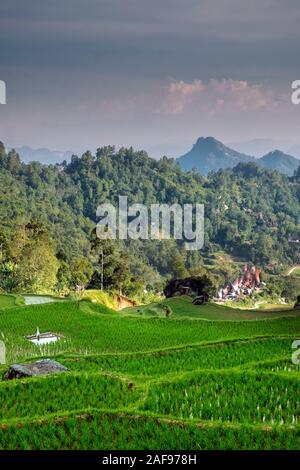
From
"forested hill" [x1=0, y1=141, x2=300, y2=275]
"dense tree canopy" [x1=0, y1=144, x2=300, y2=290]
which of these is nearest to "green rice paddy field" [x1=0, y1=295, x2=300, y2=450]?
"dense tree canopy" [x1=0, y1=144, x2=300, y2=290]

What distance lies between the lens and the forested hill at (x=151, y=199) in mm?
96625

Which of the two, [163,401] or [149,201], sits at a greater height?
[149,201]

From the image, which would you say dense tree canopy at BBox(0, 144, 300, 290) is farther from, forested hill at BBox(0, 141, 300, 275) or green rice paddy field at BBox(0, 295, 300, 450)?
green rice paddy field at BBox(0, 295, 300, 450)

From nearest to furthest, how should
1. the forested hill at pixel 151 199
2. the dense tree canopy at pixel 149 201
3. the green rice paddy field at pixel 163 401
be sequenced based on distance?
the green rice paddy field at pixel 163 401, the dense tree canopy at pixel 149 201, the forested hill at pixel 151 199

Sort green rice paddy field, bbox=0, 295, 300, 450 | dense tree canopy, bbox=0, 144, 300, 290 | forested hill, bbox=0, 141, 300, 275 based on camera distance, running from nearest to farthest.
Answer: green rice paddy field, bbox=0, 295, 300, 450, dense tree canopy, bbox=0, 144, 300, 290, forested hill, bbox=0, 141, 300, 275

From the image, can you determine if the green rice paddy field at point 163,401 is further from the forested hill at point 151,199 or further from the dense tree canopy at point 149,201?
the forested hill at point 151,199

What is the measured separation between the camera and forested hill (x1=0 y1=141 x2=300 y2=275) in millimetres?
96625

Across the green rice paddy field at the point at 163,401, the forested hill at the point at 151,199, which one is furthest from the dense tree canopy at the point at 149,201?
the green rice paddy field at the point at 163,401

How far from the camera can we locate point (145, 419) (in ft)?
24.5

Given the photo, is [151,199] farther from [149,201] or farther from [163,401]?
[163,401]

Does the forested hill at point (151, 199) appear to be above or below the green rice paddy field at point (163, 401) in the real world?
above

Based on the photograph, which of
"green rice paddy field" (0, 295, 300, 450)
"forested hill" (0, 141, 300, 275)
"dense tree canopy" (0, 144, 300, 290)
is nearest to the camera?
"green rice paddy field" (0, 295, 300, 450)

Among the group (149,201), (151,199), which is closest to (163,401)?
(149,201)

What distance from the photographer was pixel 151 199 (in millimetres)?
133000
